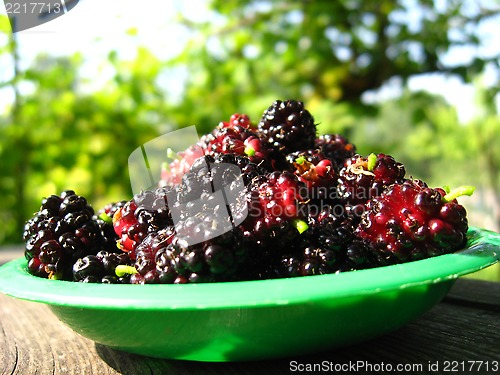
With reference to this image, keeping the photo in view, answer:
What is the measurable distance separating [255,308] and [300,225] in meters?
0.13

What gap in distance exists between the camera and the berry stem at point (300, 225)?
19.6 inches

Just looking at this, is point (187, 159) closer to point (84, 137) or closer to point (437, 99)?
point (84, 137)

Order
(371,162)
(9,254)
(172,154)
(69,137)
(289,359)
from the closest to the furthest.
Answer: (289,359) < (371,162) < (172,154) < (9,254) < (69,137)

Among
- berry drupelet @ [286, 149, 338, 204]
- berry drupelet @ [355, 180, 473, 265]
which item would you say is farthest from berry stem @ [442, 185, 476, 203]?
berry drupelet @ [286, 149, 338, 204]

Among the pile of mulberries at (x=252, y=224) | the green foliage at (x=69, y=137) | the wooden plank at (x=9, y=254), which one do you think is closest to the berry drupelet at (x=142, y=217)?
the pile of mulberries at (x=252, y=224)

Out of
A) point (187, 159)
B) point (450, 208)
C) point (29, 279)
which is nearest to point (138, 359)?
point (29, 279)

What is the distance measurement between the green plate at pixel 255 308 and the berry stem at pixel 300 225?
4.0 inches

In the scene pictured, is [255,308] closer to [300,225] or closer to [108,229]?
[300,225]

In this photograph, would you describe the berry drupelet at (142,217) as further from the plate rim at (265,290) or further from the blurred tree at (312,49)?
the blurred tree at (312,49)

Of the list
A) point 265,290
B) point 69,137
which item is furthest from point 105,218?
point 69,137

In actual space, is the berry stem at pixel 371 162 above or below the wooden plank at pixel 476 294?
above

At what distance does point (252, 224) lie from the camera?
509 mm

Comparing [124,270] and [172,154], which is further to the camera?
[172,154]

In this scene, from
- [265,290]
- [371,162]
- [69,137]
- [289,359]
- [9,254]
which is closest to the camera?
[265,290]
